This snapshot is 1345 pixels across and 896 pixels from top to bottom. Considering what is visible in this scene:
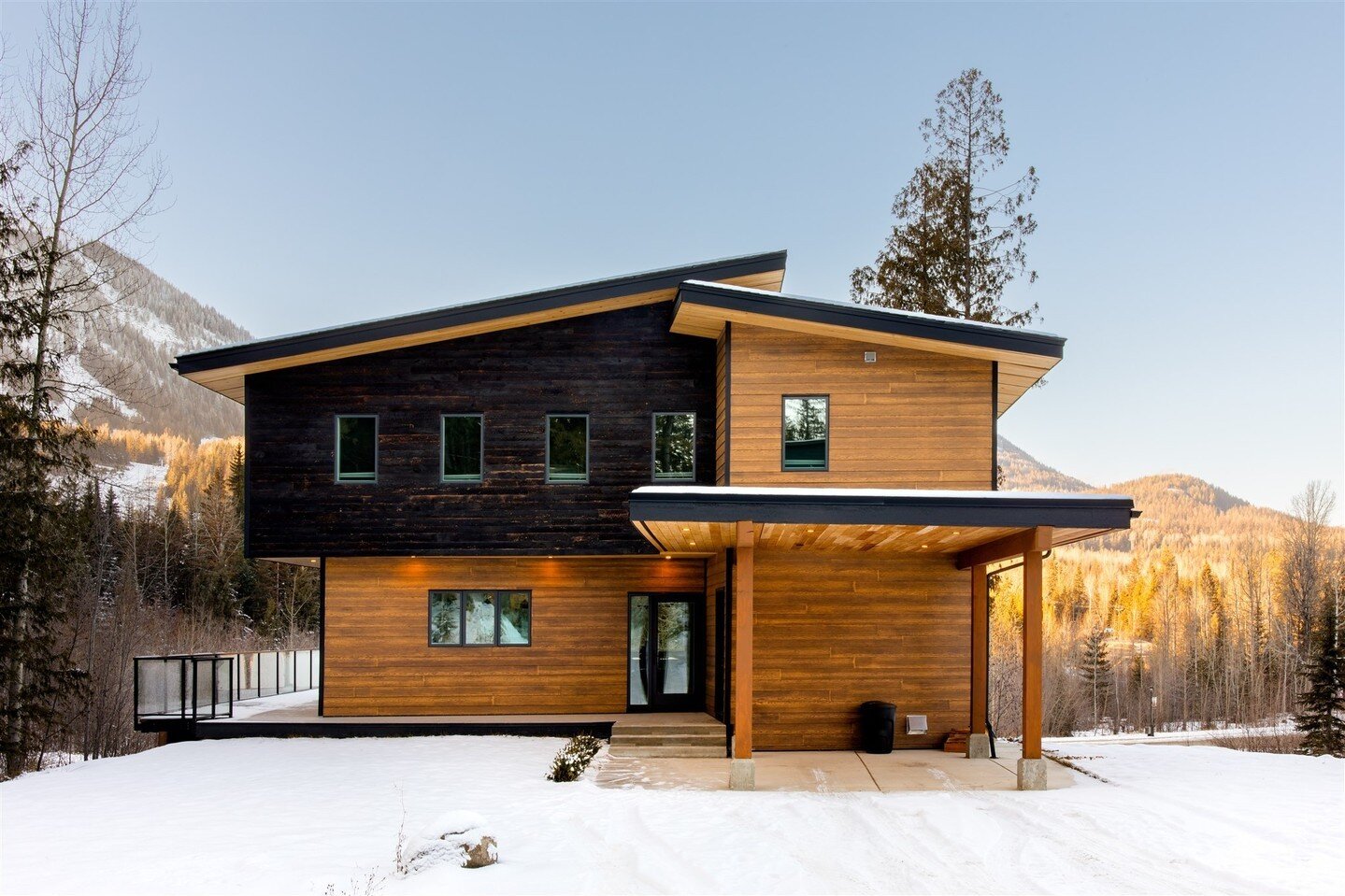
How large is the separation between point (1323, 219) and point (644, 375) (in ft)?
63.6

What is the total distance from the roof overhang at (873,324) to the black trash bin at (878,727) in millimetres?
5030

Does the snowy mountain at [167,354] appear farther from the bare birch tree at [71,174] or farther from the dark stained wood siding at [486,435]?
the dark stained wood siding at [486,435]

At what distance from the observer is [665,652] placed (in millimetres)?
14977

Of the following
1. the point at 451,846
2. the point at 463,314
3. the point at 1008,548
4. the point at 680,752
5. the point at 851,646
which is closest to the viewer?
the point at 451,846

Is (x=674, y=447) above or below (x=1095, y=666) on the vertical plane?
above

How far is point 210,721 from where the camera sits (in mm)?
14273

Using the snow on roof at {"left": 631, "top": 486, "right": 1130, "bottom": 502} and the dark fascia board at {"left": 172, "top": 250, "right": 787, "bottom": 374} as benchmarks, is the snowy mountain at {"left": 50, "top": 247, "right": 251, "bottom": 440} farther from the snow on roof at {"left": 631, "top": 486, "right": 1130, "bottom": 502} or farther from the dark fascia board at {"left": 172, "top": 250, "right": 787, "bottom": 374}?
the snow on roof at {"left": 631, "top": 486, "right": 1130, "bottom": 502}

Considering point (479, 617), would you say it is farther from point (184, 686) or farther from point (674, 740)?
point (184, 686)

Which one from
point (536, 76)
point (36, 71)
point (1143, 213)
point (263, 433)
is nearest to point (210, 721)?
point (263, 433)

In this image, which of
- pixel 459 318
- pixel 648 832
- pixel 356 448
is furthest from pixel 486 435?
pixel 648 832

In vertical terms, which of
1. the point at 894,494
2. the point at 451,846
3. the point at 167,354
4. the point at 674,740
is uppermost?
the point at 167,354

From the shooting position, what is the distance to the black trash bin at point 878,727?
41.4ft

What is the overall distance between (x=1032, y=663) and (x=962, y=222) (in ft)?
45.1

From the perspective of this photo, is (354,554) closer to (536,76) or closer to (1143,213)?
(536,76)
